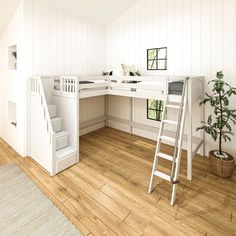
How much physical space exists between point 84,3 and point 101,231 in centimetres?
370

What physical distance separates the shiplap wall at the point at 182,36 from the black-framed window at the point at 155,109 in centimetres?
13

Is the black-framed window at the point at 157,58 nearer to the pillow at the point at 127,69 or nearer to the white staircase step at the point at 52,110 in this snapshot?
the pillow at the point at 127,69

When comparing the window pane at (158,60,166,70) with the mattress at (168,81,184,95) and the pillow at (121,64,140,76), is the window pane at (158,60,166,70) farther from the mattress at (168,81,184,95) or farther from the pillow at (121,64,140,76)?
the mattress at (168,81,184,95)

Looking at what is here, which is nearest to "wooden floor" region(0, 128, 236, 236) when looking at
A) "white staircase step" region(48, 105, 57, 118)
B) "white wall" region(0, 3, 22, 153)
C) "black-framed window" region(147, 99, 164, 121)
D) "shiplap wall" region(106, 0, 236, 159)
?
"white wall" region(0, 3, 22, 153)

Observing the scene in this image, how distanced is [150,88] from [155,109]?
0.97 meters

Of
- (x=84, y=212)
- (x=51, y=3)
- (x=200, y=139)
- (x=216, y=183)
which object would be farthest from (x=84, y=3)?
(x=216, y=183)

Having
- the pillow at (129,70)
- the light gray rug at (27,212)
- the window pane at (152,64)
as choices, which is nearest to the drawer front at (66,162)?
the light gray rug at (27,212)

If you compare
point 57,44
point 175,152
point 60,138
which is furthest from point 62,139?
point 57,44

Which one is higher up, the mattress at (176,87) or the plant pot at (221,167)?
the mattress at (176,87)

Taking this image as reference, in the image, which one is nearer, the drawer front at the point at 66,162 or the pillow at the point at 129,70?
the drawer front at the point at 66,162

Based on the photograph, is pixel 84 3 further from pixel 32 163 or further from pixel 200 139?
pixel 200 139

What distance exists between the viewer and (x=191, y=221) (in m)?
1.74

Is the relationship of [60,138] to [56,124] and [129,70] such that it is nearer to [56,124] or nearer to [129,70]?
[56,124]

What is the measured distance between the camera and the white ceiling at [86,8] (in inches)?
111
